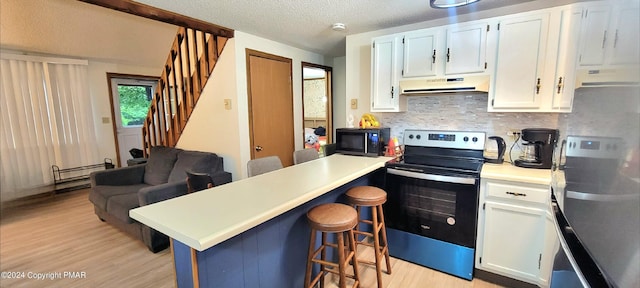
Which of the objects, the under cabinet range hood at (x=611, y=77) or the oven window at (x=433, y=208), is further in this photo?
the oven window at (x=433, y=208)

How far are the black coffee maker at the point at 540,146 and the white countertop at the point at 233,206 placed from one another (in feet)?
4.30

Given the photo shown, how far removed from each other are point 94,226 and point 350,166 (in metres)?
3.23

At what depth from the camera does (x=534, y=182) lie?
6.03 feet

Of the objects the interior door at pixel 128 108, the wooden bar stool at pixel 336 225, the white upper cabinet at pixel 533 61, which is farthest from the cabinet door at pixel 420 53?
the interior door at pixel 128 108

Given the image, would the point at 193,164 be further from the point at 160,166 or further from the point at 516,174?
the point at 516,174

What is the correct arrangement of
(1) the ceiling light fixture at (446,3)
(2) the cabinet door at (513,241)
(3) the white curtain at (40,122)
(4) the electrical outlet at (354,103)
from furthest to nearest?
1. (3) the white curtain at (40,122)
2. (4) the electrical outlet at (354,103)
3. (2) the cabinet door at (513,241)
4. (1) the ceiling light fixture at (446,3)

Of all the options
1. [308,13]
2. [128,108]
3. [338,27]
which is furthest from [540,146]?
[128,108]

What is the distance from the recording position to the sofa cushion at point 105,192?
9.90ft

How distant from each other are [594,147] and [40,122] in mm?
6301

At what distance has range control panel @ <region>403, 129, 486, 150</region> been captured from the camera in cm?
236

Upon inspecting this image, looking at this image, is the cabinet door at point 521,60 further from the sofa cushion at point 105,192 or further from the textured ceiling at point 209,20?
the sofa cushion at point 105,192

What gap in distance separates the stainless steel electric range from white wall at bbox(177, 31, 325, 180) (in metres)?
1.77

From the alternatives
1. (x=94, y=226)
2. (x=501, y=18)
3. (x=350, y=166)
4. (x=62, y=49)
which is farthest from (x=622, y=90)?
(x=62, y=49)

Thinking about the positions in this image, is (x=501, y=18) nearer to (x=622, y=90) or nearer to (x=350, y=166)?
(x=350, y=166)
